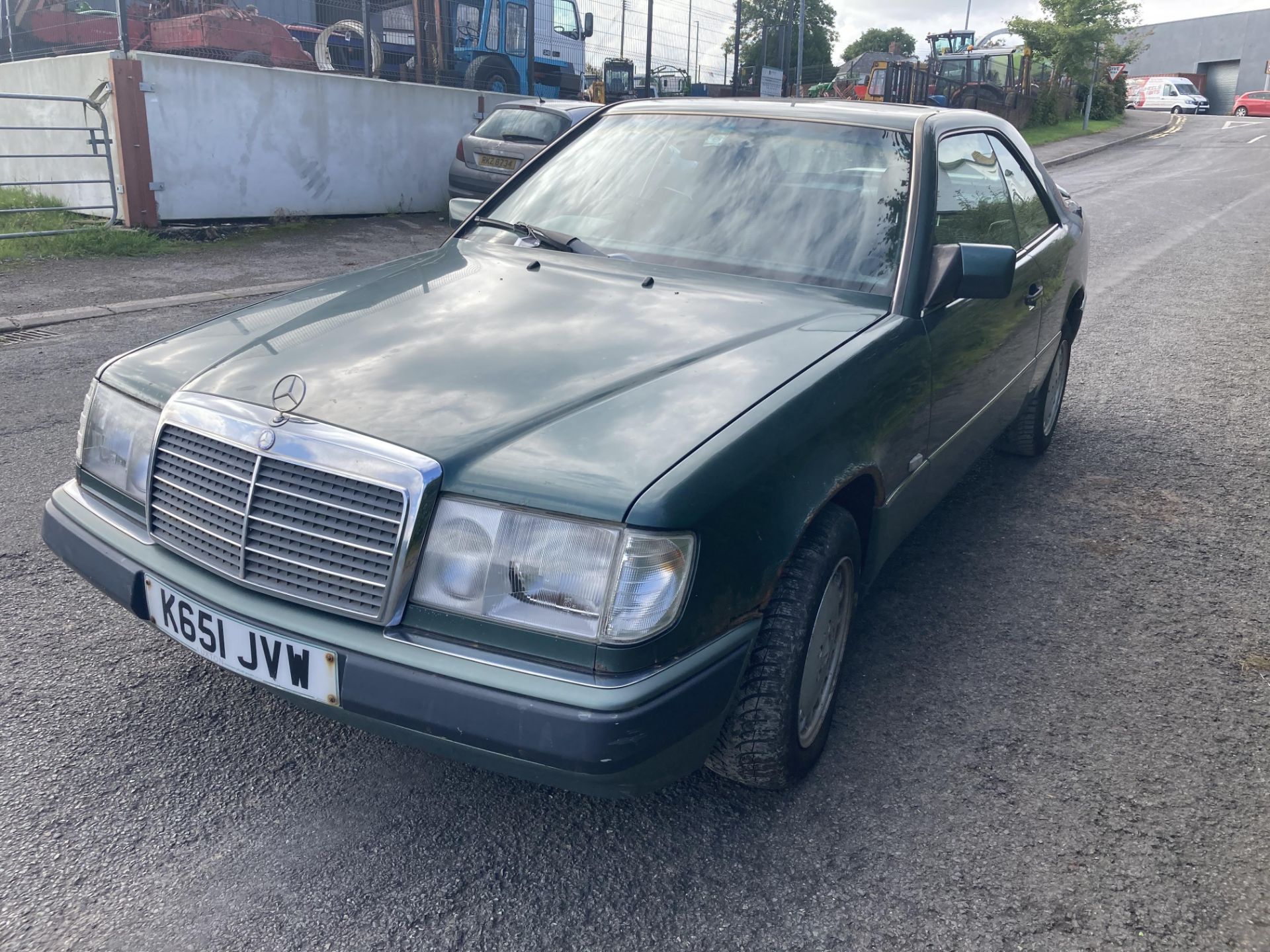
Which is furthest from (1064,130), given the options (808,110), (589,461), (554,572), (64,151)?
(554,572)

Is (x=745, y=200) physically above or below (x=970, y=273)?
above

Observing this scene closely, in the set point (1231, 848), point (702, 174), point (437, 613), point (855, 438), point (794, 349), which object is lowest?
point (1231, 848)

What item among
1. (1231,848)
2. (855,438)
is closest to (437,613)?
(855,438)

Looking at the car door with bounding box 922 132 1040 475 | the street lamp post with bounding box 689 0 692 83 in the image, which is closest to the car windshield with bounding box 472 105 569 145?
the street lamp post with bounding box 689 0 692 83

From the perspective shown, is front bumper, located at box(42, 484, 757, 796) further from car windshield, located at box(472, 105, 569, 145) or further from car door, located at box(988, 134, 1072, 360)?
car windshield, located at box(472, 105, 569, 145)

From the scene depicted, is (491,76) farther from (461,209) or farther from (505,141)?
(461,209)

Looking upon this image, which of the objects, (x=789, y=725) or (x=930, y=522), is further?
(x=930, y=522)

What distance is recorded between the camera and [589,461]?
1.99 m

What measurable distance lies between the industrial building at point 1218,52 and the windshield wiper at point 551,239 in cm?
7138

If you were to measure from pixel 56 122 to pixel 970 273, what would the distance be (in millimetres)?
11266

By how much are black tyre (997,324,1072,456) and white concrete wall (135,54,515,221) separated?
9.13 metres

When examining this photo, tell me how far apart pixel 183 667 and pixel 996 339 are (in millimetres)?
2755

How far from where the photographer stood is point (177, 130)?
1066 centimetres

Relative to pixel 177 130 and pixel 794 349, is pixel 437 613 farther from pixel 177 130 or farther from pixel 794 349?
pixel 177 130
